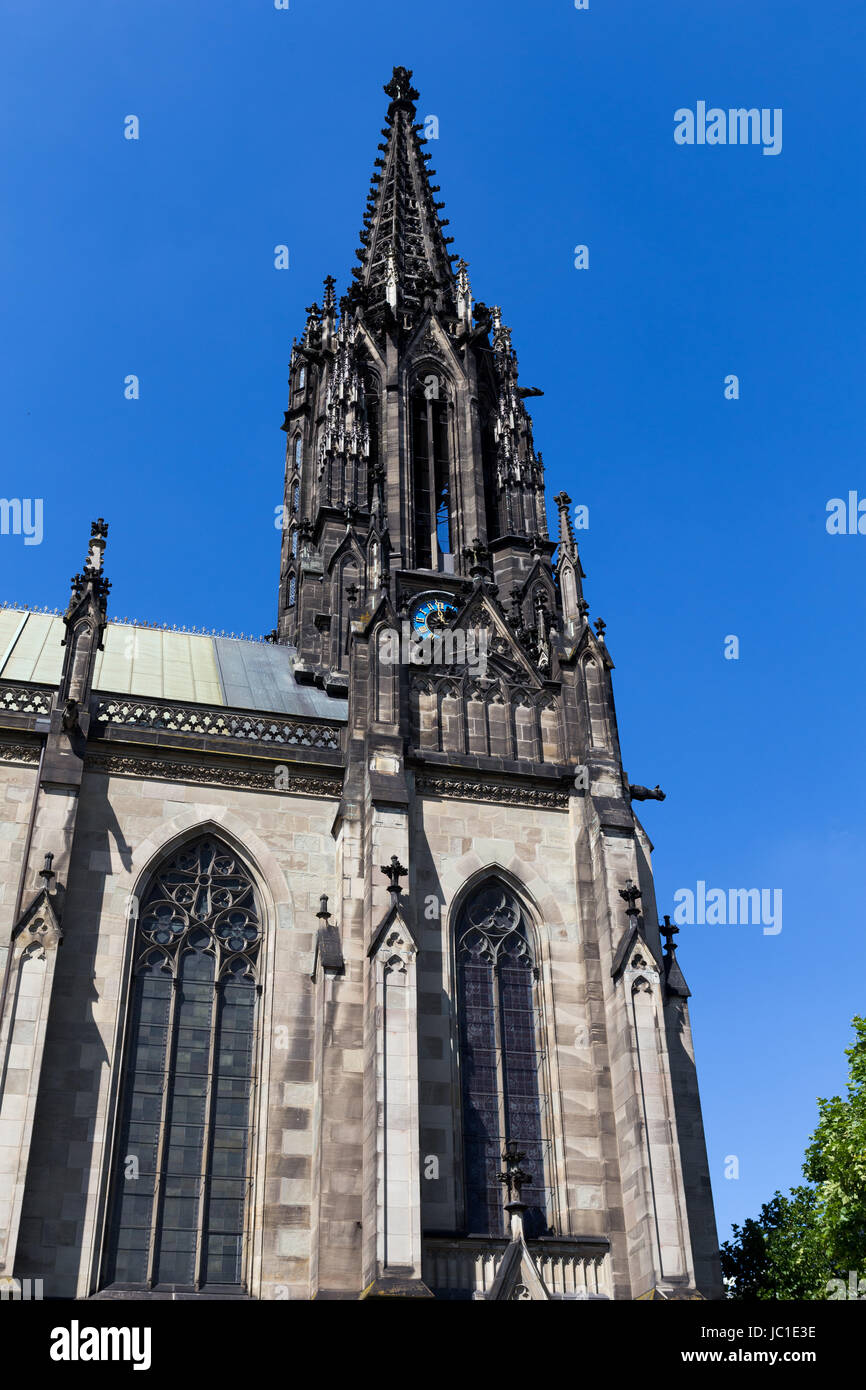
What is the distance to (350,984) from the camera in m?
21.6

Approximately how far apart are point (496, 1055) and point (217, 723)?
26.5ft

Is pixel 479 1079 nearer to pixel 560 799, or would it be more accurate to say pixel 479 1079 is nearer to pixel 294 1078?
pixel 294 1078

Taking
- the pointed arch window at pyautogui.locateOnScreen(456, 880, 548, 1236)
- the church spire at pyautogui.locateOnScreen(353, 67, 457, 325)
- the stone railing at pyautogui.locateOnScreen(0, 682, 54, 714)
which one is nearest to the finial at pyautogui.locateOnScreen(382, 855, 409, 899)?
the pointed arch window at pyautogui.locateOnScreen(456, 880, 548, 1236)

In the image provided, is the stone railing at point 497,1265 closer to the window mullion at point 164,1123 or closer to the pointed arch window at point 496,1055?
the pointed arch window at point 496,1055

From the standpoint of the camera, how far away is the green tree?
25891 mm

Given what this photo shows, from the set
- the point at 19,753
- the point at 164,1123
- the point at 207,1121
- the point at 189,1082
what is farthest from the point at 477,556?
the point at 164,1123

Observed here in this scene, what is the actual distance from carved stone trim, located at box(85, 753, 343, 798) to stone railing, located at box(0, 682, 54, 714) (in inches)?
64.9

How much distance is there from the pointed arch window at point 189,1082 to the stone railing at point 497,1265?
3000 millimetres

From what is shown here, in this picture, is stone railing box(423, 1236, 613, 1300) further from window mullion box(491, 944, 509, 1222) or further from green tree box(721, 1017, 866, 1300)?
green tree box(721, 1017, 866, 1300)

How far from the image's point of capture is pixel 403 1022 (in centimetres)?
2061

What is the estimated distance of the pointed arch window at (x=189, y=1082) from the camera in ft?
65.4
